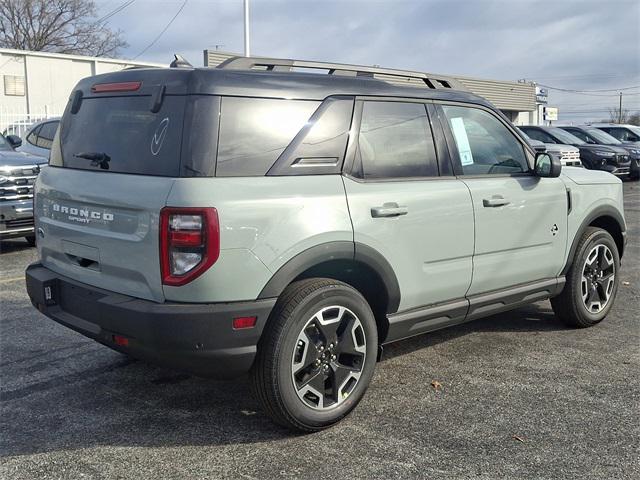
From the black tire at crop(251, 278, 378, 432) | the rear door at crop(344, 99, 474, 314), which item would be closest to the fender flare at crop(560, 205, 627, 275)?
the rear door at crop(344, 99, 474, 314)

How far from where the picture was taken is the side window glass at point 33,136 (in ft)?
35.8

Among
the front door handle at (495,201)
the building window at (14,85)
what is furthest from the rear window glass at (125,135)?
the building window at (14,85)

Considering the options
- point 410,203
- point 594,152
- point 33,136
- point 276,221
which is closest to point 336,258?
point 276,221

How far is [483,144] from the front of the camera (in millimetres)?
4645

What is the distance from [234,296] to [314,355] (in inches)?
A: 24.6

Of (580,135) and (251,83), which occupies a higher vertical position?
(580,135)

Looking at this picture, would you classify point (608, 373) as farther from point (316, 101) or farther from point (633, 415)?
point (316, 101)

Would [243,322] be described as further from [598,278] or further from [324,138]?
[598,278]

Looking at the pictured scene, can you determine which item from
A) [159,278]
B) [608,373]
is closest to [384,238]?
[159,278]

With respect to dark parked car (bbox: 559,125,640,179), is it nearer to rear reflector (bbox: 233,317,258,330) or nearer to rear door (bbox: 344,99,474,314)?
rear door (bbox: 344,99,474,314)

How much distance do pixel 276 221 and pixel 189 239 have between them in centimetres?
45

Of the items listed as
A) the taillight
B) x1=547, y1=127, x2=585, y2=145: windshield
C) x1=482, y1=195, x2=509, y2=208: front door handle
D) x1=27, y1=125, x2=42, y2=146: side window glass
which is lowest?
the taillight

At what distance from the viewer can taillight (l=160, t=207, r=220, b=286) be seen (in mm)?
3105

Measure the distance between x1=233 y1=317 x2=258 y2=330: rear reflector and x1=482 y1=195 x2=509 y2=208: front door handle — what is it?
1.91 meters
